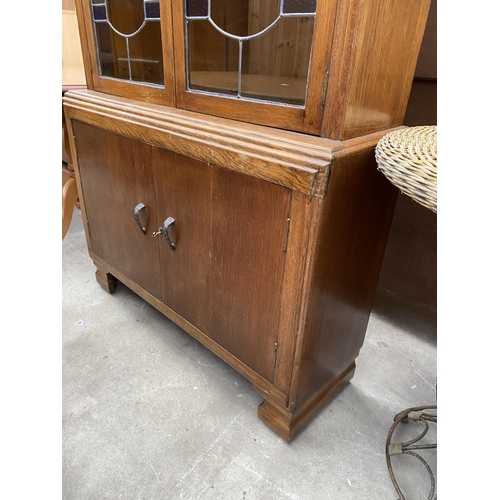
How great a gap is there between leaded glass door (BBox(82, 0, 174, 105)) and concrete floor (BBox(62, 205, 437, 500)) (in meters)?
0.85

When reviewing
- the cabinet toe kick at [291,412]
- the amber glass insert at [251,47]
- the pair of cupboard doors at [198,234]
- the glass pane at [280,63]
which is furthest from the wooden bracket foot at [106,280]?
the glass pane at [280,63]

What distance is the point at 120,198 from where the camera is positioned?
1272mm

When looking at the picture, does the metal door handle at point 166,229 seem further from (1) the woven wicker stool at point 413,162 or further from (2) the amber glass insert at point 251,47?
(1) the woven wicker stool at point 413,162

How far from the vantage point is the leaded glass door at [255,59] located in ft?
2.33

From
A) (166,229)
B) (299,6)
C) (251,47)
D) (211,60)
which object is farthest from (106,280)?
(299,6)

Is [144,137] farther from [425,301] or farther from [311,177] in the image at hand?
[425,301]

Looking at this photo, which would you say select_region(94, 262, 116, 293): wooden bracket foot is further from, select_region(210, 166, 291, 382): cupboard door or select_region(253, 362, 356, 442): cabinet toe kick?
select_region(253, 362, 356, 442): cabinet toe kick

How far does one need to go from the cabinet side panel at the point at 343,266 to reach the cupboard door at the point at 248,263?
0.28ft

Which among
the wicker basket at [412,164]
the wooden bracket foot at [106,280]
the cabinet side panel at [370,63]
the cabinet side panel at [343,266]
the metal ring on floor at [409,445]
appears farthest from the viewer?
the wooden bracket foot at [106,280]

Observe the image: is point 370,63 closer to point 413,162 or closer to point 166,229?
point 413,162

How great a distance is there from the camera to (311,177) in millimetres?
696

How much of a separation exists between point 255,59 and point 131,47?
47 cm

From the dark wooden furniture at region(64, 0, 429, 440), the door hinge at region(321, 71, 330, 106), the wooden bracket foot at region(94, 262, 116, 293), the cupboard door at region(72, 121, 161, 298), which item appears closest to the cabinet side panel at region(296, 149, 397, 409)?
the dark wooden furniture at region(64, 0, 429, 440)

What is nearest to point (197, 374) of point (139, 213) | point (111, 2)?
point (139, 213)
